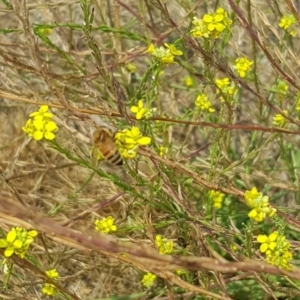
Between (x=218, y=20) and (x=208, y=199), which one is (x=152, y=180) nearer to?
(x=208, y=199)

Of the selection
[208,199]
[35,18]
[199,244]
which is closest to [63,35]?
[35,18]

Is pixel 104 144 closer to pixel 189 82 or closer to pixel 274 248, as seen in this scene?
pixel 274 248

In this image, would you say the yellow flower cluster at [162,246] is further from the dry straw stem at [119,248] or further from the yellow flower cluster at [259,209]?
the dry straw stem at [119,248]

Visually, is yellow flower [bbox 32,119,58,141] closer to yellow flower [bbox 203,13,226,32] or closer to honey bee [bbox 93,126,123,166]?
honey bee [bbox 93,126,123,166]

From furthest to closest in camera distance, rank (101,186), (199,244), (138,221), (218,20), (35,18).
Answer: (35,18), (101,186), (138,221), (199,244), (218,20)

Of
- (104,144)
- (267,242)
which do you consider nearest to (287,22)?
(104,144)

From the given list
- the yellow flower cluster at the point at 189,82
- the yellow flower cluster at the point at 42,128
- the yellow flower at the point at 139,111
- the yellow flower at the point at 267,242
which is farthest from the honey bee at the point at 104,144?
the yellow flower cluster at the point at 189,82

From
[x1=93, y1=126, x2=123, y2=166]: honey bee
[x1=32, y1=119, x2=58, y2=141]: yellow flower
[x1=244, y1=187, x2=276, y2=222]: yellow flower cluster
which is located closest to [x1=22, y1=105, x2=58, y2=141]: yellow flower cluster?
[x1=32, y1=119, x2=58, y2=141]: yellow flower

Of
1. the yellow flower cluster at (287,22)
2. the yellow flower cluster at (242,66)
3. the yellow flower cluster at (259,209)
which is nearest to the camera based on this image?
the yellow flower cluster at (259,209)

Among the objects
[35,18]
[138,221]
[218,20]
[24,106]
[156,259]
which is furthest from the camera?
[35,18]
